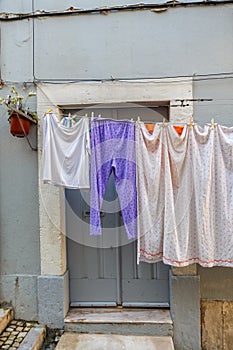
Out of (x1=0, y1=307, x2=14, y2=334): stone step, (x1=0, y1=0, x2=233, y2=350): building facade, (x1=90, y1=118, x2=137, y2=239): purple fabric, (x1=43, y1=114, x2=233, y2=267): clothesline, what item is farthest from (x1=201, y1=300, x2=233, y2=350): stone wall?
(x1=0, y1=307, x2=14, y2=334): stone step

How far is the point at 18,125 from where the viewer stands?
324cm

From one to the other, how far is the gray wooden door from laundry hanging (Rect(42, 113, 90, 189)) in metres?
0.66

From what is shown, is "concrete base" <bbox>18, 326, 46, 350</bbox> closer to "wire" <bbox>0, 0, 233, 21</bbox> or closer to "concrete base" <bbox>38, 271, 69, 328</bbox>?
"concrete base" <bbox>38, 271, 69, 328</bbox>

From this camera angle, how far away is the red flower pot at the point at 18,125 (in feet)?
10.5

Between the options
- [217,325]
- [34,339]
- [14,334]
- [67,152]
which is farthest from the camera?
[217,325]

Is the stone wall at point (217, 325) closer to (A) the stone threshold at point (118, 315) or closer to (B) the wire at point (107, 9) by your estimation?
(A) the stone threshold at point (118, 315)

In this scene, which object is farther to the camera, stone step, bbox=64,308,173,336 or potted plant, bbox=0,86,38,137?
stone step, bbox=64,308,173,336

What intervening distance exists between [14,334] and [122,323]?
4.32ft

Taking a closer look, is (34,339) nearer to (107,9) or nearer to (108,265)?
(108,265)

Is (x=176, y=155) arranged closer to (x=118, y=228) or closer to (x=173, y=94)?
(x=173, y=94)

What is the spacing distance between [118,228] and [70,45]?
8.19 feet

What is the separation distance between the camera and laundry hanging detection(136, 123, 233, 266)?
3.06 meters

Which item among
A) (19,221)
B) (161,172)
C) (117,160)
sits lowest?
(19,221)

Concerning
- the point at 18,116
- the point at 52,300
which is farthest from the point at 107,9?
the point at 52,300
